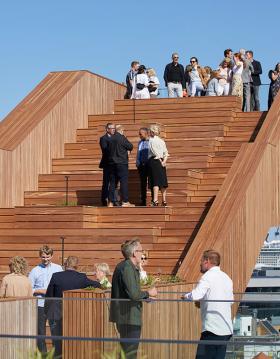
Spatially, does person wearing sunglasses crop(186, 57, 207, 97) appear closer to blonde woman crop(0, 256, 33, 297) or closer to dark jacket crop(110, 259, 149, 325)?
blonde woman crop(0, 256, 33, 297)

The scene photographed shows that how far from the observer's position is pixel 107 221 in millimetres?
20703

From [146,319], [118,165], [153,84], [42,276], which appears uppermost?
[153,84]

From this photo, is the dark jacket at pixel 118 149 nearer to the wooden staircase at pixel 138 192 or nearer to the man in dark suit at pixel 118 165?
the man in dark suit at pixel 118 165

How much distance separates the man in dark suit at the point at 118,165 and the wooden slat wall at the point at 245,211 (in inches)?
75.6

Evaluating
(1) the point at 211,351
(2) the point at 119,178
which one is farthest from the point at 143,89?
(1) the point at 211,351

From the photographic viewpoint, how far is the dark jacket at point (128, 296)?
12086 mm

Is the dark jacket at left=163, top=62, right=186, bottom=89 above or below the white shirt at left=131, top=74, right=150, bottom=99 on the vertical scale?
above

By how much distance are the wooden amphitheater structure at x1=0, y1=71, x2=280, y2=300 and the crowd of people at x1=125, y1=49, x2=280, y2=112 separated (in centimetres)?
67

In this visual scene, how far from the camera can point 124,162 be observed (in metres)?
21.6

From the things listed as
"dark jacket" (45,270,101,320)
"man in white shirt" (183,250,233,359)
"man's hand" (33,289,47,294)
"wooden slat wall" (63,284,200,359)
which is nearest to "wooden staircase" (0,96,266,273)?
"man's hand" (33,289,47,294)

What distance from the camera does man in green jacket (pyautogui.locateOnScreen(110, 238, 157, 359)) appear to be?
1209cm

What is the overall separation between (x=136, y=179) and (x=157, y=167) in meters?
1.69

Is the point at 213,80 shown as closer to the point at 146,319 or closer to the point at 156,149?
the point at 156,149

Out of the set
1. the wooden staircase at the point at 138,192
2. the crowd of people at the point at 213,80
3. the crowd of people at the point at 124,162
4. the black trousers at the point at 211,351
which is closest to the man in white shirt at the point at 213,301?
the black trousers at the point at 211,351
